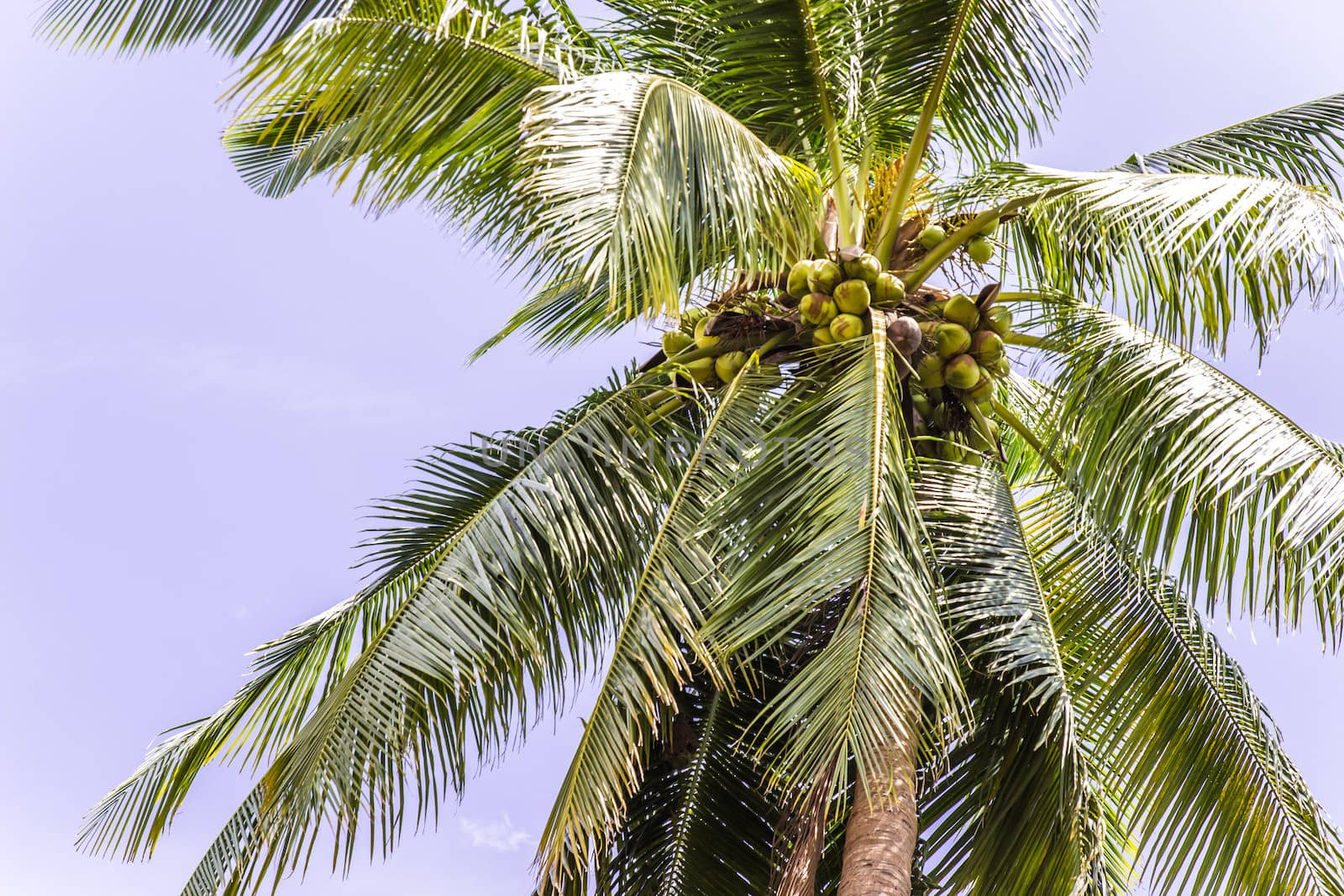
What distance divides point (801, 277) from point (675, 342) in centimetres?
81

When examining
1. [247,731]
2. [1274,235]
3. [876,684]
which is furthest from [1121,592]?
[247,731]

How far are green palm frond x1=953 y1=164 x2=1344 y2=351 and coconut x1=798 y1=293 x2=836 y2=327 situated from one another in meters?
0.94

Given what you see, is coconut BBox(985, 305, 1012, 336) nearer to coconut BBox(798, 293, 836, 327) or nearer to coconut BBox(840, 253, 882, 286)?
coconut BBox(840, 253, 882, 286)

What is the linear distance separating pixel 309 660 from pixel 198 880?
107cm

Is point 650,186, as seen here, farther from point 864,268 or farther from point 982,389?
point 982,389

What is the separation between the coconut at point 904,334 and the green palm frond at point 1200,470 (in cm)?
90

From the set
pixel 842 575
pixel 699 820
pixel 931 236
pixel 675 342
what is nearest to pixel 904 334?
pixel 931 236

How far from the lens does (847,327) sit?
524cm

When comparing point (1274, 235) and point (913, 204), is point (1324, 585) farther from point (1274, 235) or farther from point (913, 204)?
point (913, 204)

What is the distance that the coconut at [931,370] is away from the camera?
5375mm

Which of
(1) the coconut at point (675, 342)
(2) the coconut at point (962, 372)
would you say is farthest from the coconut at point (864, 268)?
(1) the coconut at point (675, 342)

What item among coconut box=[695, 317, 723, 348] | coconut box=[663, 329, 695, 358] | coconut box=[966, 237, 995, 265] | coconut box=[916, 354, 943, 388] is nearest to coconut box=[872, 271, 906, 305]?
coconut box=[916, 354, 943, 388]

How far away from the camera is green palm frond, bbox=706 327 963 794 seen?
13.6ft

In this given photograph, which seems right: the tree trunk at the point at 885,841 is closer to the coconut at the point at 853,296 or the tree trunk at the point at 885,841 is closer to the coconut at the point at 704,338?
the coconut at the point at 853,296
